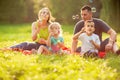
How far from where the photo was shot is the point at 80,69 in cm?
674

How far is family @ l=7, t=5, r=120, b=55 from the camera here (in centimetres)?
829

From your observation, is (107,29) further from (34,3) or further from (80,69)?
(34,3)

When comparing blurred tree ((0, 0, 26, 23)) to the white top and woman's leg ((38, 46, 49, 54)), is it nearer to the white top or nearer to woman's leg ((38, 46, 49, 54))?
woman's leg ((38, 46, 49, 54))

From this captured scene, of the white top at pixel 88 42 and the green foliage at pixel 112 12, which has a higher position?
the green foliage at pixel 112 12

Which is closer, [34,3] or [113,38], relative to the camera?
[113,38]

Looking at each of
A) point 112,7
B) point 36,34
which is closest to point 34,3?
point 112,7

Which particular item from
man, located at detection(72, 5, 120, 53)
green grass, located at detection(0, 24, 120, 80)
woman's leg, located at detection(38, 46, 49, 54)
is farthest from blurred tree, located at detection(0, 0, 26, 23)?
green grass, located at detection(0, 24, 120, 80)

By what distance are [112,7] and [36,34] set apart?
9284 millimetres

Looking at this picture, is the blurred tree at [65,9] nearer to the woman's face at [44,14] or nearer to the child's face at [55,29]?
the woman's face at [44,14]

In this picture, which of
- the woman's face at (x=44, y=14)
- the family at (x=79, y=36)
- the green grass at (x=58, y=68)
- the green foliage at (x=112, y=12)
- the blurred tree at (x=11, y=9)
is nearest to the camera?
the green grass at (x=58, y=68)

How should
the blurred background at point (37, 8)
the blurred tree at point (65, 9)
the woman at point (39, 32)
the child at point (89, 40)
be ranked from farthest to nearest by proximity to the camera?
the blurred tree at point (65, 9)
the blurred background at point (37, 8)
the woman at point (39, 32)
the child at point (89, 40)

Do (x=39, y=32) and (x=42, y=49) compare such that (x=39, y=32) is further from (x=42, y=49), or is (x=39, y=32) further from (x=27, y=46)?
(x=42, y=49)

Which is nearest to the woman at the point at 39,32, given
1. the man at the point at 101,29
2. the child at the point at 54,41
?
the child at the point at 54,41

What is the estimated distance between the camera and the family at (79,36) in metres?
8.29
